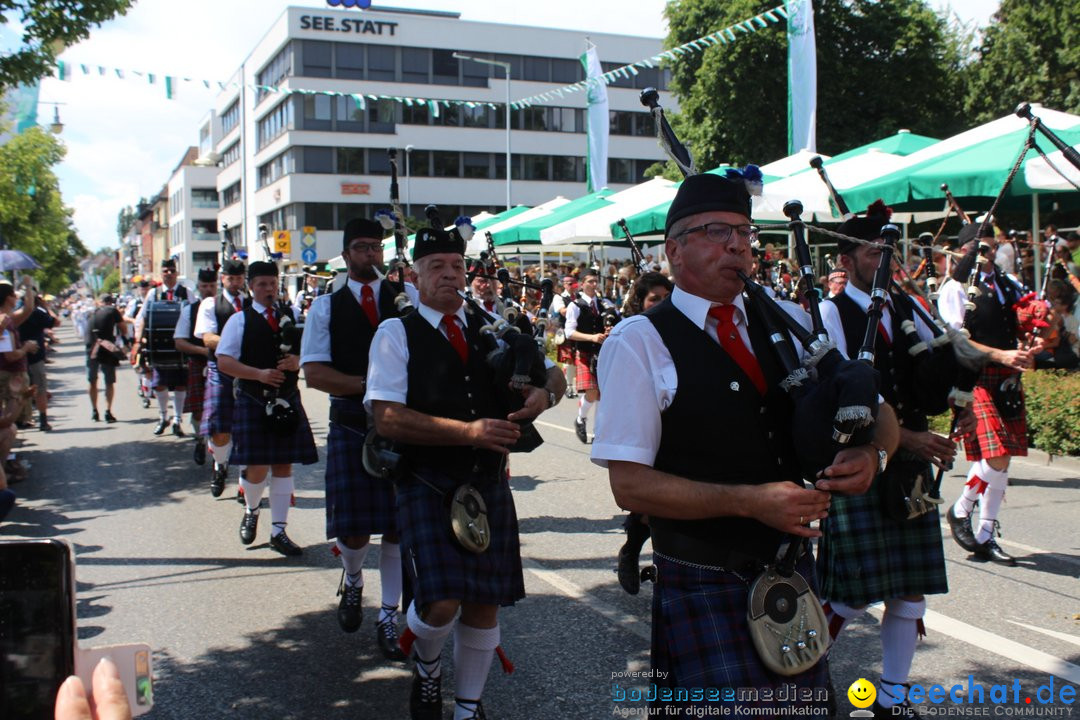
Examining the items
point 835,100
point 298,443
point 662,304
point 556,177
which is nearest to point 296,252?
point 556,177

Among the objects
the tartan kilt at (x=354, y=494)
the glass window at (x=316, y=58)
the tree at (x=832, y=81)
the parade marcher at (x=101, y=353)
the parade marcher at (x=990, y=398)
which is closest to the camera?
the tartan kilt at (x=354, y=494)

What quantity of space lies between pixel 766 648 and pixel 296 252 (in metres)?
54.3

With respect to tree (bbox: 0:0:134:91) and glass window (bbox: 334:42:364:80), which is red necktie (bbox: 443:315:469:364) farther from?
glass window (bbox: 334:42:364:80)

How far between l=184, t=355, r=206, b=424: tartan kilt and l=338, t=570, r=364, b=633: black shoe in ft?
19.2

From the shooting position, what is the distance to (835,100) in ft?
94.3

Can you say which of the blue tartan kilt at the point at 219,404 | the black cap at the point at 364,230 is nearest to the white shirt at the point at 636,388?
the black cap at the point at 364,230

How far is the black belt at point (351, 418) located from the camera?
4.65 metres

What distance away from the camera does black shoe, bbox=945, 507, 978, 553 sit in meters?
5.59

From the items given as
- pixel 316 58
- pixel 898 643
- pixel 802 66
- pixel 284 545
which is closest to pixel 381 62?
pixel 316 58

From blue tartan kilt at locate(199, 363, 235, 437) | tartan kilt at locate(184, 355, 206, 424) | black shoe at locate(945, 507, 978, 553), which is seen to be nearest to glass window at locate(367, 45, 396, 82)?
tartan kilt at locate(184, 355, 206, 424)

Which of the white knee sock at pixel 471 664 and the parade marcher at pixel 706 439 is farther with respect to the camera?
the white knee sock at pixel 471 664

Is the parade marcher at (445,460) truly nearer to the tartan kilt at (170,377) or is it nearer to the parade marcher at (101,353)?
the tartan kilt at (170,377)

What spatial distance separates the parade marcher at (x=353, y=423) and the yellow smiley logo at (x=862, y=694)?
2.05 meters

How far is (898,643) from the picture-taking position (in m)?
3.48
